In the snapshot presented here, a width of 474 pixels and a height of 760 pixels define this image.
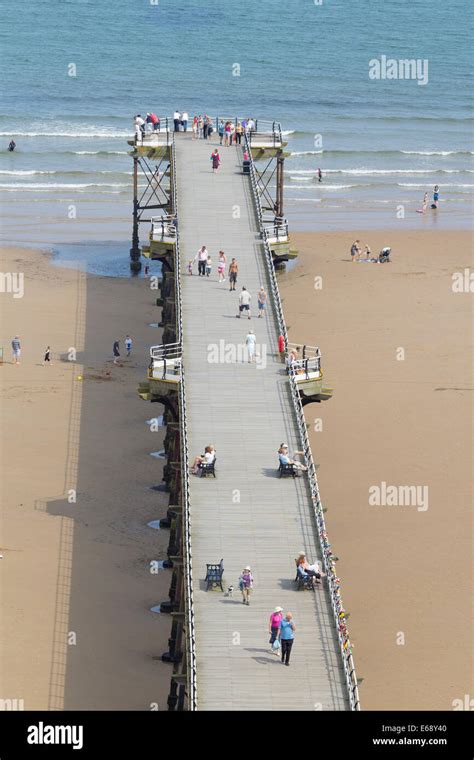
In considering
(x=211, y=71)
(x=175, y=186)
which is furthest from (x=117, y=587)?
(x=211, y=71)

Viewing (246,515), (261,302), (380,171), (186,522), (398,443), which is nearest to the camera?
(186,522)

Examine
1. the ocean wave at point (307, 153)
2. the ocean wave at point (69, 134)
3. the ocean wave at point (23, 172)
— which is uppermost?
the ocean wave at point (69, 134)

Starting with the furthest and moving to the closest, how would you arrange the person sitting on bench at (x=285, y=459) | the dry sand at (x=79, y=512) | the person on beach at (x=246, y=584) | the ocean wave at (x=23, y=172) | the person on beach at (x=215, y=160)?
1. the ocean wave at (x=23, y=172)
2. the person on beach at (x=215, y=160)
3. the person sitting on bench at (x=285, y=459)
4. the dry sand at (x=79, y=512)
5. the person on beach at (x=246, y=584)

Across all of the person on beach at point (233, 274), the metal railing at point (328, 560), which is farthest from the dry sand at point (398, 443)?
the person on beach at point (233, 274)

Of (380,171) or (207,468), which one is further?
(380,171)

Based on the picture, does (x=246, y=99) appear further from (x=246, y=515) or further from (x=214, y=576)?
(x=214, y=576)

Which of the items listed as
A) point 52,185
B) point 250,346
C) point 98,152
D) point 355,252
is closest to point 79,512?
point 250,346

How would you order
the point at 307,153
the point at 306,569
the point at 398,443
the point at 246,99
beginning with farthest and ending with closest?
the point at 246,99, the point at 307,153, the point at 398,443, the point at 306,569

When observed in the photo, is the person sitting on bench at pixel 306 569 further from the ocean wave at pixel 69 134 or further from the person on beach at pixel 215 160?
the ocean wave at pixel 69 134
